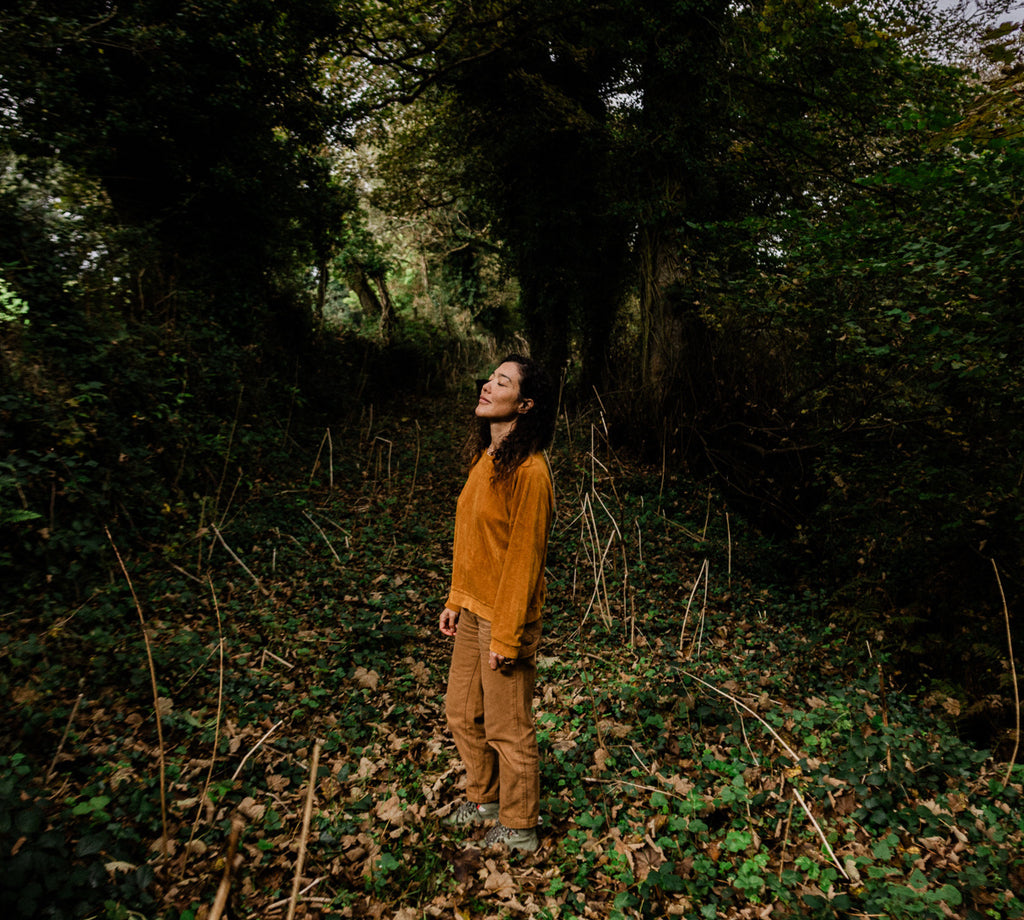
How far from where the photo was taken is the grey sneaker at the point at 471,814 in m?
3.02

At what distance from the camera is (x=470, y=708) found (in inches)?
112

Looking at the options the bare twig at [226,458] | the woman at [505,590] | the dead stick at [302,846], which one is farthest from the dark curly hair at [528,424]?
the bare twig at [226,458]

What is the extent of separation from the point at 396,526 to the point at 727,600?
4.22m

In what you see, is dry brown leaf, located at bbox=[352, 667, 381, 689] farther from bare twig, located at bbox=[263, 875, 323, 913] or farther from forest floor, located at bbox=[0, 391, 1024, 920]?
bare twig, located at bbox=[263, 875, 323, 913]

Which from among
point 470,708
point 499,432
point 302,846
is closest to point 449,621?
point 470,708

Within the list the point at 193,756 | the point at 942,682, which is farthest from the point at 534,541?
the point at 942,682

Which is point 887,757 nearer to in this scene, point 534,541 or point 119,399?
A: point 534,541

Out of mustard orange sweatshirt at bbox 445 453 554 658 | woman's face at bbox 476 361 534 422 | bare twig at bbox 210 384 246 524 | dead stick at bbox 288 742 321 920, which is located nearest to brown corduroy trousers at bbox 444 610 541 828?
mustard orange sweatshirt at bbox 445 453 554 658

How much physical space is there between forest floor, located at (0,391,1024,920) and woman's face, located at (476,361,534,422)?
171 cm

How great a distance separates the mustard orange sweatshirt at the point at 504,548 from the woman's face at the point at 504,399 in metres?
0.24

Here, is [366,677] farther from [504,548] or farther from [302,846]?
[302,846]

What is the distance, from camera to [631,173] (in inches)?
344

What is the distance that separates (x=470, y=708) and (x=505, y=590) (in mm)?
832

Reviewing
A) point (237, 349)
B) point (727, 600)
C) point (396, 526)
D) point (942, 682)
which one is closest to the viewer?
point (942, 682)
